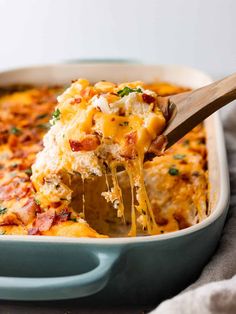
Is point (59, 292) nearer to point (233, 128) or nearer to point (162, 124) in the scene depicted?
point (162, 124)

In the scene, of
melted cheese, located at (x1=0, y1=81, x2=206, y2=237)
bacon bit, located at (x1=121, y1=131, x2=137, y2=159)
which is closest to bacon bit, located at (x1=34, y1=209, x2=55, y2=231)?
melted cheese, located at (x1=0, y1=81, x2=206, y2=237)

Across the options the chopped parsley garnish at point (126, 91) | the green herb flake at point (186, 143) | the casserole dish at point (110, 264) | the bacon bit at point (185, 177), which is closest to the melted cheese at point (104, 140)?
the chopped parsley garnish at point (126, 91)

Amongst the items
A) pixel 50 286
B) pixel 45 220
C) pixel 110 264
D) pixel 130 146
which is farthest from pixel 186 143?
pixel 50 286

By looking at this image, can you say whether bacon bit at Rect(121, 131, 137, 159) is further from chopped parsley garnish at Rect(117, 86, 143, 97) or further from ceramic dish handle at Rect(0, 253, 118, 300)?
ceramic dish handle at Rect(0, 253, 118, 300)

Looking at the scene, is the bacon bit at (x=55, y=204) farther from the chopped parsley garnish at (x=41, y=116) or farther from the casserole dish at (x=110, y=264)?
the chopped parsley garnish at (x=41, y=116)

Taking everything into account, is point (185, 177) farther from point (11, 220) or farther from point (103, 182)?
point (11, 220)
